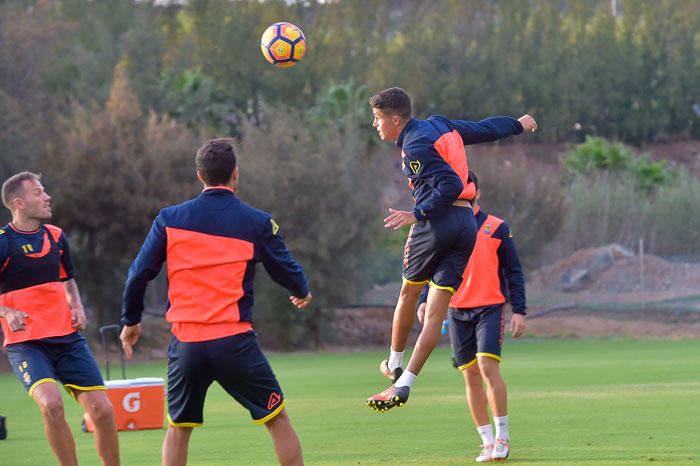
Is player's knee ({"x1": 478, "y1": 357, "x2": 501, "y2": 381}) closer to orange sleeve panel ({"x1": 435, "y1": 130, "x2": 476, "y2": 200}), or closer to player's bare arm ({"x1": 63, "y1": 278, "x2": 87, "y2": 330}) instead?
orange sleeve panel ({"x1": 435, "y1": 130, "x2": 476, "y2": 200})

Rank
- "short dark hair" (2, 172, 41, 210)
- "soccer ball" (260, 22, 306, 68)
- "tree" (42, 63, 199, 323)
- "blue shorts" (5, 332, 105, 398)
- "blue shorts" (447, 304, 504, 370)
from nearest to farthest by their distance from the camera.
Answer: "blue shorts" (5, 332, 105, 398) < "short dark hair" (2, 172, 41, 210) < "blue shorts" (447, 304, 504, 370) < "soccer ball" (260, 22, 306, 68) < "tree" (42, 63, 199, 323)

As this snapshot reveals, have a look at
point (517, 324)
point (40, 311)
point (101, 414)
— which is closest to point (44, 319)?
point (40, 311)

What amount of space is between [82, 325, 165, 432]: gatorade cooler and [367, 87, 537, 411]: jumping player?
540cm

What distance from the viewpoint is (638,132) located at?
83125mm

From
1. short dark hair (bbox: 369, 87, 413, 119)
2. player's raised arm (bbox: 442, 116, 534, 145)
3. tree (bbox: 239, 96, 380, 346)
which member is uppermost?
short dark hair (bbox: 369, 87, 413, 119)

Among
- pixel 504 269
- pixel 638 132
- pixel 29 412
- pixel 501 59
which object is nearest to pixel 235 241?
pixel 504 269

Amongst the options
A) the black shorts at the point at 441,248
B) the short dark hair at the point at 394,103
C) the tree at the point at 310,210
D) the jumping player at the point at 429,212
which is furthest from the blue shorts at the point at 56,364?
the tree at the point at 310,210

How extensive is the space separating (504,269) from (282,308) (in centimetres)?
2698

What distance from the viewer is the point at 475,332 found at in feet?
38.7

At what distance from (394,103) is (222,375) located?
3.03 meters

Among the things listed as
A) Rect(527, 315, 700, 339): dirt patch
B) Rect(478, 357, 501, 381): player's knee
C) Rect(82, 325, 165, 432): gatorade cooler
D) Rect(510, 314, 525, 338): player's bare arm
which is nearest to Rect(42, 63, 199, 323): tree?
Rect(527, 315, 700, 339): dirt patch

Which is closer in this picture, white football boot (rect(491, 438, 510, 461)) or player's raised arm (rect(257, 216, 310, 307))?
player's raised arm (rect(257, 216, 310, 307))

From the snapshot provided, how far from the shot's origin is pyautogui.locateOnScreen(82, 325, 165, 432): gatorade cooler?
14.9m

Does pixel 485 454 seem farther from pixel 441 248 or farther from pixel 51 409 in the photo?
pixel 51 409
